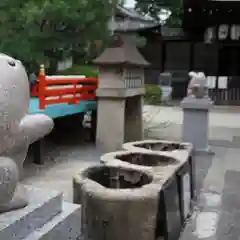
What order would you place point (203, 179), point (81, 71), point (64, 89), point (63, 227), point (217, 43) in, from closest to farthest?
point (63, 227) < point (203, 179) < point (64, 89) < point (81, 71) < point (217, 43)

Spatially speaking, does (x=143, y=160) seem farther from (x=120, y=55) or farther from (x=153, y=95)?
(x=153, y=95)

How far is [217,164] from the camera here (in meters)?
7.60

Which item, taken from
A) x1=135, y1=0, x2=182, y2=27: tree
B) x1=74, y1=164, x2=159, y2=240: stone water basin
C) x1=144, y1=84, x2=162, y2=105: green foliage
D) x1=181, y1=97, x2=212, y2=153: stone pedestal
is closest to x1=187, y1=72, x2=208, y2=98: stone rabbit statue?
x1=181, y1=97, x2=212, y2=153: stone pedestal

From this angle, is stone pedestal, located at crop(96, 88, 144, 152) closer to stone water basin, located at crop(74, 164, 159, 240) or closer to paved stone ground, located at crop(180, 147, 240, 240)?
paved stone ground, located at crop(180, 147, 240, 240)

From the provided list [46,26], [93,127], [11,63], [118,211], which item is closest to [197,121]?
[93,127]

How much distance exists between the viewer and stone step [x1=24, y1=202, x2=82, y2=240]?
2284 millimetres

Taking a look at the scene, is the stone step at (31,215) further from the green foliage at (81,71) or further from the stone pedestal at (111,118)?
the green foliage at (81,71)

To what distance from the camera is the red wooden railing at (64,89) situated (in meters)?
7.05

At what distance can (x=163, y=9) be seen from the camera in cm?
2353

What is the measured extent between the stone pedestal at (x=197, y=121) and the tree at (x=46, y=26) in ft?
8.54

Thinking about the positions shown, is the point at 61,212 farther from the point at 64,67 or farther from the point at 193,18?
the point at 193,18

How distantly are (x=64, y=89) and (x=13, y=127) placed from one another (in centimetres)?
571

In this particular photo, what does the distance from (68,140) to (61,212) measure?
263 inches

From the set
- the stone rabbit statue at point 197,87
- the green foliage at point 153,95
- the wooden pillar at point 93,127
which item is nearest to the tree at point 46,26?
the wooden pillar at point 93,127
